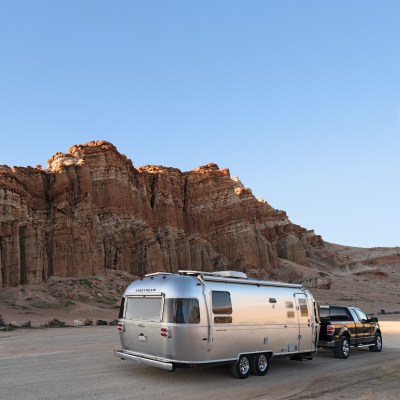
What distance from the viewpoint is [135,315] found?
12.1m

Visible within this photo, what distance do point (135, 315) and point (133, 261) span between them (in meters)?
54.5

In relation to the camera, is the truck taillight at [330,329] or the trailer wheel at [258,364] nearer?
the trailer wheel at [258,364]

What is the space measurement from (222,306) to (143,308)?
83.8 inches

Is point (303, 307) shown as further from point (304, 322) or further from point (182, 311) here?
point (182, 311)

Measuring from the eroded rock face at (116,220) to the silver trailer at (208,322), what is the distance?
137 feet

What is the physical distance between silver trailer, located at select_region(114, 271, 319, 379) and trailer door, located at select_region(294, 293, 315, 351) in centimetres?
8

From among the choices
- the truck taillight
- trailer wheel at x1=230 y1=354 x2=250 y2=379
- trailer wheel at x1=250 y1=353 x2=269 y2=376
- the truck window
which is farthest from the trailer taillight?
the truck window

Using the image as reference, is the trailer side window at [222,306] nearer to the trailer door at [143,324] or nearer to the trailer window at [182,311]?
the trailer window at [182,311]

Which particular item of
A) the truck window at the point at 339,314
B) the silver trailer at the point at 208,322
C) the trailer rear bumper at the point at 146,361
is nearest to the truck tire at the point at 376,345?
the truck window at the point at 339,314

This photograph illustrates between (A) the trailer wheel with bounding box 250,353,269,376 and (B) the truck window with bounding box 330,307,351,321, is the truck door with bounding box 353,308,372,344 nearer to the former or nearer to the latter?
(B) the truck window with bounding box 330,307,351,321

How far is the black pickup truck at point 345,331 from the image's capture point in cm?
1599

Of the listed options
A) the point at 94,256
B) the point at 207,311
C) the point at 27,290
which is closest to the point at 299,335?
the point at 207,311

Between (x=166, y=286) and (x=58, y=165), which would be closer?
(x=166, y=286)

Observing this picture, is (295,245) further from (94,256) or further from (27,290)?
(27,290)
